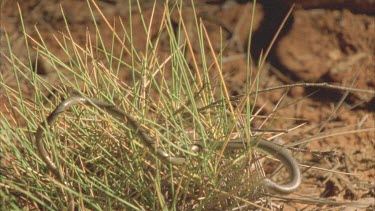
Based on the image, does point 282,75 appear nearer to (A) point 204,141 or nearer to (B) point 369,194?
(B) point 369,194

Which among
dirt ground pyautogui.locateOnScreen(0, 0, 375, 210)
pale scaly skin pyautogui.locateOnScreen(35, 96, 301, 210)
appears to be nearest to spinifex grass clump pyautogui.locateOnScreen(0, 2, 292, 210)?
pale scaly skin pyautogui.locateOnScreen(35, 96, 301, 210)

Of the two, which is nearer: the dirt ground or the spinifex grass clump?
the spinifex grass clump

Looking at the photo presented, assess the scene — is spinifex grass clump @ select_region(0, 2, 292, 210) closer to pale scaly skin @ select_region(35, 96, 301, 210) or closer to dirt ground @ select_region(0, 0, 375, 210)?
pale scaly skin @ select_region(35, 96, 301, 210)

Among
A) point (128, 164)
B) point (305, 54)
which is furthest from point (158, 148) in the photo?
point (305, 54)

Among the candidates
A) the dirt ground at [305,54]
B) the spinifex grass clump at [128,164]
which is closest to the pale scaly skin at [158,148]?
the spinifex grass clump at [128,164]

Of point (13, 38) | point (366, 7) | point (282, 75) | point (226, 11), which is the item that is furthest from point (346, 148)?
point (13, 38)

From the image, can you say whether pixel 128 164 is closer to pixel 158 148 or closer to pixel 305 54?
pixel 158 148
